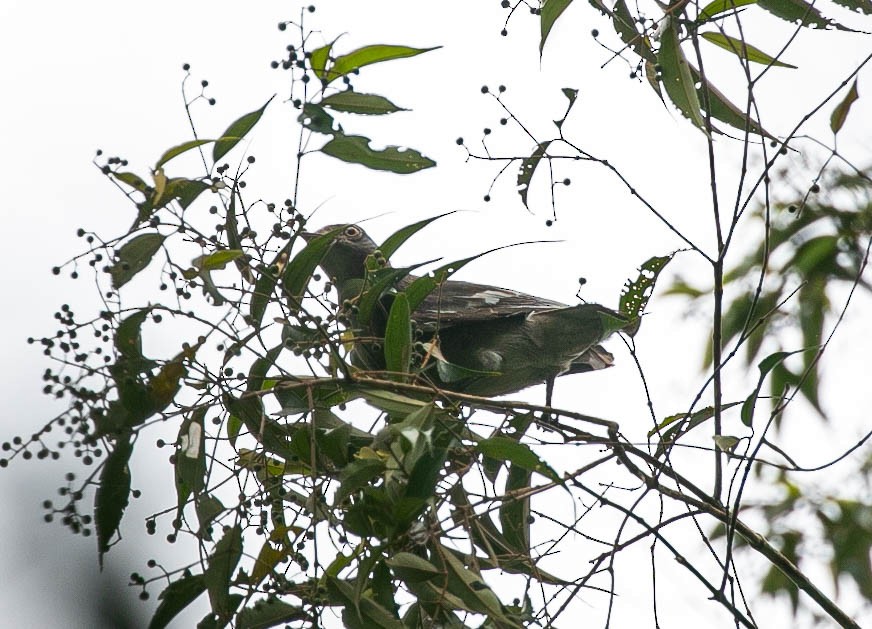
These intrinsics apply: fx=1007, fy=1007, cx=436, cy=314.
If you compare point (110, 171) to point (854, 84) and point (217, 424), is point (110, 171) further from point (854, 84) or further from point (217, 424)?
point (854, 84)

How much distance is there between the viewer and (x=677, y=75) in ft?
Result: 8.39

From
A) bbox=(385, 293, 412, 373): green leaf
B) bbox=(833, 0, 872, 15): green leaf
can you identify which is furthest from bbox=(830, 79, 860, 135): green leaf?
bbox=(385, 293, 412, 373): green leaf

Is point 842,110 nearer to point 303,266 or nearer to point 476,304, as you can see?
point 303,266

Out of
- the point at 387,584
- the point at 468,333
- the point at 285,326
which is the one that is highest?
the point at 468,333

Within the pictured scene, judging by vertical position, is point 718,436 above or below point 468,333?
below

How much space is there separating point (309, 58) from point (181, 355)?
748mm

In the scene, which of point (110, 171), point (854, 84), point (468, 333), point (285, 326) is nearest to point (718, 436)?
point (854, 84)

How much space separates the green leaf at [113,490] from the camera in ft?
7.22

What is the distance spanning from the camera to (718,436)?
243 cm

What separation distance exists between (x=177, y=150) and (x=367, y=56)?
0.55 meters

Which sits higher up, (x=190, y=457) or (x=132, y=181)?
(x=132, y=181)

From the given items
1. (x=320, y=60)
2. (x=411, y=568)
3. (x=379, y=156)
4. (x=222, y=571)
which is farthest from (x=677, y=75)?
(x=222, y=571)

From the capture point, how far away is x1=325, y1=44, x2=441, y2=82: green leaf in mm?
2438

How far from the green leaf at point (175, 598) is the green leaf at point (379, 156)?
A: 42.2 inches
